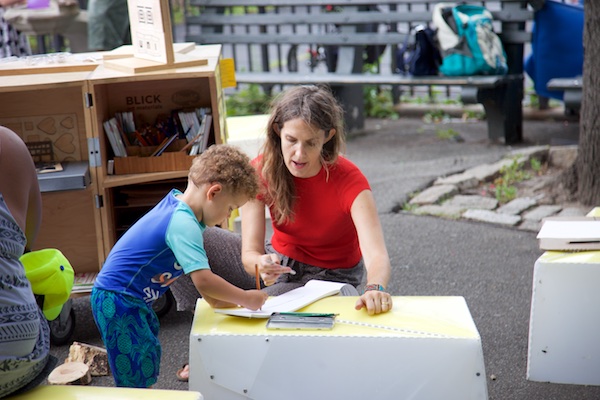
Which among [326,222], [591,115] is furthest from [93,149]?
[591,115]

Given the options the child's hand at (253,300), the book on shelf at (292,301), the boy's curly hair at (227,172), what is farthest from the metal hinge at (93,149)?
the child's hand at (253,300)

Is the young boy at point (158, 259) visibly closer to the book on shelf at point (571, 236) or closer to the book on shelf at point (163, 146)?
the book on shelf at point (571, 236)

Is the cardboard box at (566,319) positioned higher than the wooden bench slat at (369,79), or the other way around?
the wooden bench slat at (369,79)

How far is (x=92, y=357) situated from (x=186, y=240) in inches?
51.7

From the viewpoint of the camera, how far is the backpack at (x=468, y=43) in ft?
23.7

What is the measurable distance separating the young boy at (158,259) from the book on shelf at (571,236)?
1.17 meters

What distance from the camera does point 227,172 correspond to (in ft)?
9.12

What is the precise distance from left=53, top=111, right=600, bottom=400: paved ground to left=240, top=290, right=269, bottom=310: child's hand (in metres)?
1.12

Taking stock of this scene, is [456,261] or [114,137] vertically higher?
[114,137]

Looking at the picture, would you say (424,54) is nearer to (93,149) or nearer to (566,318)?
(93,149)

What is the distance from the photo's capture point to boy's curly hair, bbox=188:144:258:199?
2785mm

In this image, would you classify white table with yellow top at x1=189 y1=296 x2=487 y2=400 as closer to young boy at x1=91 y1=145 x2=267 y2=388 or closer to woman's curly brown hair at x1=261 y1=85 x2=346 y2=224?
young boy at x1=91 y1=145 x2=267 y2=388

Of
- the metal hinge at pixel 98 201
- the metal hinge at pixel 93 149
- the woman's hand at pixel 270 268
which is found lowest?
the woman's hand at pixel 270 268

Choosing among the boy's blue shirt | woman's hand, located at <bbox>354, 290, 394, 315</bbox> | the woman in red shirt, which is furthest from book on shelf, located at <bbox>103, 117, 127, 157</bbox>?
woman's hand, located at <bbox>354, 290, 394, 315</bbox>
